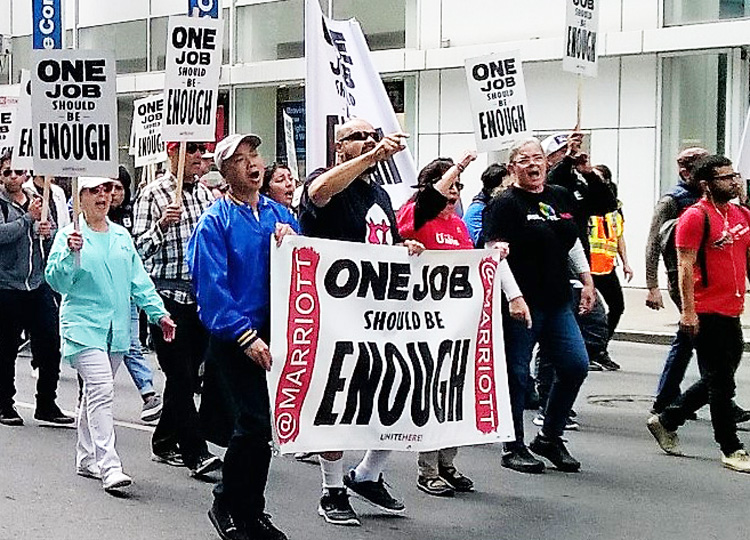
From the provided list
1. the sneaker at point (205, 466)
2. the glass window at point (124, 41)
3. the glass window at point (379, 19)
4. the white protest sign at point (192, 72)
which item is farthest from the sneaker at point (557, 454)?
the glass window at point (124, 41)

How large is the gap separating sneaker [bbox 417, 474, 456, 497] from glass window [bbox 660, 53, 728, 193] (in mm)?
14207

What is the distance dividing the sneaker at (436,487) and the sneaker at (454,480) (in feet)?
0.13

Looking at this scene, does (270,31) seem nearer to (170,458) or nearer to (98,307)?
(170,458)

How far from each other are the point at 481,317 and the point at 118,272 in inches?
81.2

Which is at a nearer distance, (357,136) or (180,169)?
(357,136)

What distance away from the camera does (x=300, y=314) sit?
618 centimetres

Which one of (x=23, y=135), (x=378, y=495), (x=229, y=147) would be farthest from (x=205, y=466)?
(x=23, y=135)

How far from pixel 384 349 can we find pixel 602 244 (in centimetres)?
651

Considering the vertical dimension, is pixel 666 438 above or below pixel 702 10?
below

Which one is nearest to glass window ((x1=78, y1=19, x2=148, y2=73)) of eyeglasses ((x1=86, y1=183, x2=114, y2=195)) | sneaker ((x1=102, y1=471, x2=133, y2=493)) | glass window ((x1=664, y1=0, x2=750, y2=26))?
glass window ((x1=664, y1=0, x2=750, y2=26))

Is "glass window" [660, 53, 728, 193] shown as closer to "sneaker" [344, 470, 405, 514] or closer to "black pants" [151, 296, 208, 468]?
"black pants" [151, 296, 208, 468]

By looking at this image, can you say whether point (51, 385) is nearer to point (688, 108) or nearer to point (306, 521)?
→ point (306, 521)

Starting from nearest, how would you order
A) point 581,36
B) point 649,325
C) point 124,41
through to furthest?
point 581,36 → point 649,325 → point 124,41

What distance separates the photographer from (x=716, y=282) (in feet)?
25.6
